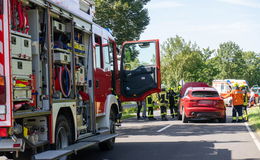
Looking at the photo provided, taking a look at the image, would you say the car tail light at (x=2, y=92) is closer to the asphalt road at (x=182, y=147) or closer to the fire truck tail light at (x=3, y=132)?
the fire truck tail light at (x=3, y=132)

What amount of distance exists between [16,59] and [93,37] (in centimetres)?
389

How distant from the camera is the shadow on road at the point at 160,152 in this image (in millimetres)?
9497

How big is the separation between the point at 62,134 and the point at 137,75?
181 inches

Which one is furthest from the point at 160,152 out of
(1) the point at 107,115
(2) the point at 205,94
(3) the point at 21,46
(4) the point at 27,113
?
(2) the point at 205,94

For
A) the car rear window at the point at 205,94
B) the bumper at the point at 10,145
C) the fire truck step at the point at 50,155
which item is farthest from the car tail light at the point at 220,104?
the bumper at the point at 10,145

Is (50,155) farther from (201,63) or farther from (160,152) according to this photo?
(201,63)

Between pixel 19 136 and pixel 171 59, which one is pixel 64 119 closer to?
pixel 19 136

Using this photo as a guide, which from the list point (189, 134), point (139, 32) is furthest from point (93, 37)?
point (139, 32)

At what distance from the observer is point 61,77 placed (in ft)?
26.8

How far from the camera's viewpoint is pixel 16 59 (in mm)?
6465

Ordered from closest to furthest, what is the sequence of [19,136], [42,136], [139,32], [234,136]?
[19,136]
[42,136]
[234,136]
[139,32]

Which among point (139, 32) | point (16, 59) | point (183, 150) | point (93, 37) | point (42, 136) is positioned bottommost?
point (183, 150)

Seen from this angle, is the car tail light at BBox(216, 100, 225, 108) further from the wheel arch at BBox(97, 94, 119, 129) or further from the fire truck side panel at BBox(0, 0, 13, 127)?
the fire truck side panel at BBox(0, 0, 13, 127)

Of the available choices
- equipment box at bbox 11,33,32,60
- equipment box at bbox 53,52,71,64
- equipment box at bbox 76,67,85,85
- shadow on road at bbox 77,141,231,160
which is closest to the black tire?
shadow on road at bbox 77,141,231,160
